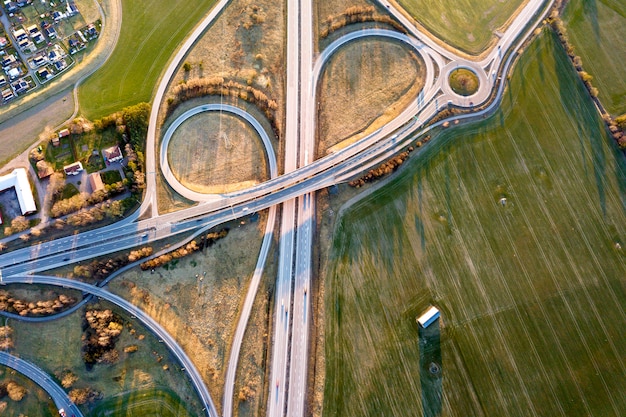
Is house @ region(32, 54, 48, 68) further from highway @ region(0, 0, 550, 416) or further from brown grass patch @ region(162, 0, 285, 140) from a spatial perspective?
brown grass patch @ region(162, 0, 285, 140)

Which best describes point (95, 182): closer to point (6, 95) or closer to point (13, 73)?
point (6, 95)

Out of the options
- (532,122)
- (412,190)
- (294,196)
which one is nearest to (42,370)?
(294,196)

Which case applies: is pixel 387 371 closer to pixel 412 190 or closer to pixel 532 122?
pixel 412 190

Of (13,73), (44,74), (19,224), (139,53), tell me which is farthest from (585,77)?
(13,73)

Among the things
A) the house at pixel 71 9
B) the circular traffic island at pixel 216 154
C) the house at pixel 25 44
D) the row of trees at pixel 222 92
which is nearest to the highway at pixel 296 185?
the circular traffic island at pixel 216 154

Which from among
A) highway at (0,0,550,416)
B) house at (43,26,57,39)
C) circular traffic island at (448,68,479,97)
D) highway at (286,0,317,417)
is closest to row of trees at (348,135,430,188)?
highway at (0,0,550,416)
